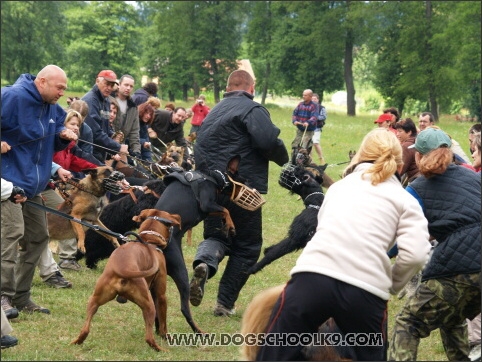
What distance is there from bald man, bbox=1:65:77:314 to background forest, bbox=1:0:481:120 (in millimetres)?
32650

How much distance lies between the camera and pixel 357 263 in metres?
4.29

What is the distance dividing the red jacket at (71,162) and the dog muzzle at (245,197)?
2.51m

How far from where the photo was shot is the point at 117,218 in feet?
30.7

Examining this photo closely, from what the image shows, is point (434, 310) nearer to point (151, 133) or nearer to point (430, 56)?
point (151, 133)

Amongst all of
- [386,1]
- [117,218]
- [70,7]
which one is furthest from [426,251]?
[70,7]

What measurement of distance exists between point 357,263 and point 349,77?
50946mm

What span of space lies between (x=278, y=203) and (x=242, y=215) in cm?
833

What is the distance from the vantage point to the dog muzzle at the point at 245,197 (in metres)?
7.21

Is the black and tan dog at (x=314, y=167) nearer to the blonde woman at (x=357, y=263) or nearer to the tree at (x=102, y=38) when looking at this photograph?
the blonde woman at (x=357, y=263)

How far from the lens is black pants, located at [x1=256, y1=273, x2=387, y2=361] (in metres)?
4.24

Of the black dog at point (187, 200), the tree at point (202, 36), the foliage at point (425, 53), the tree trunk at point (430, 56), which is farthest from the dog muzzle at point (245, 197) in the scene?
the tree at point (202, 36)

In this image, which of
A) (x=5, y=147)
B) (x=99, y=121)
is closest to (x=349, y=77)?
(x=99, y=121)

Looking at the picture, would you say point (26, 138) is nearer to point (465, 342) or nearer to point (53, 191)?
point (53, 191)

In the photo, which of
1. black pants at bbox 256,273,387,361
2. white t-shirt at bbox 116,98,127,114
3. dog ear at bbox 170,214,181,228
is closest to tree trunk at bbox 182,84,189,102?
white t-shirt at bbox 116,98,127,114
